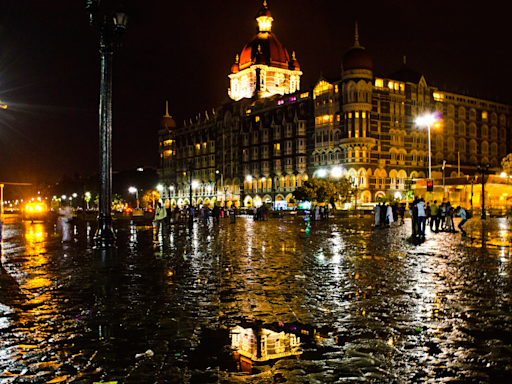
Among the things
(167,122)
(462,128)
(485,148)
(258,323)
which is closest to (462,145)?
(462,128)

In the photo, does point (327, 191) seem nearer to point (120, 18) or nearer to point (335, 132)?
point (335, 132)

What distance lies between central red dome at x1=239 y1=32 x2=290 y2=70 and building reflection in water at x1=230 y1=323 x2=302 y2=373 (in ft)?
349

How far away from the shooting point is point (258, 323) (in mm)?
6012

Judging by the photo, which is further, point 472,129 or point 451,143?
point 472,129

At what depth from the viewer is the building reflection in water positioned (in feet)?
15.4

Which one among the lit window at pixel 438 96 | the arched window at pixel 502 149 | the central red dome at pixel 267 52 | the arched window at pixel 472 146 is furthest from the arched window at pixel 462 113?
the central red dome at pixel 267 52

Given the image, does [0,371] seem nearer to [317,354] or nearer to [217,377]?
[217,377]

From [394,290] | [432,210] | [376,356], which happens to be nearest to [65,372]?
[376,356]

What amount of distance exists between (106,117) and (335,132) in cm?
6759

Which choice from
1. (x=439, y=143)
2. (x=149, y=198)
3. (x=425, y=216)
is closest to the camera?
(x=425, y=216)

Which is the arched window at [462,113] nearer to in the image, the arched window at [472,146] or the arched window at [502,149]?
the arched window at [472,146]

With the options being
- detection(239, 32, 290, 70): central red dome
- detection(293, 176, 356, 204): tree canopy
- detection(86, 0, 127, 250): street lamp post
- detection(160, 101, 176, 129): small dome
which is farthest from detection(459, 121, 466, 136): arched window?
detection(86, 0, 127, 250): street lamp post

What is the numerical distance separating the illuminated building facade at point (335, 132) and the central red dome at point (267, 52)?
29 cm

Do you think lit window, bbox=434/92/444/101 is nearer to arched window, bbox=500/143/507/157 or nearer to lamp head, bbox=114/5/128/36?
arched window, bbox=500/143/507/157
